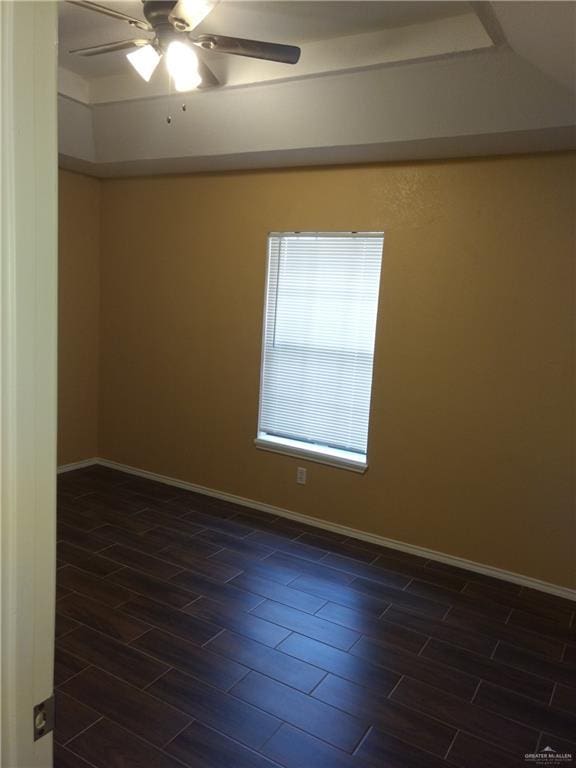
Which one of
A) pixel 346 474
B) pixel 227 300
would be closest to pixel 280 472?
pixel 346 474

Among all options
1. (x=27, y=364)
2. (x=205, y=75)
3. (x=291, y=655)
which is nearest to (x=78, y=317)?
(x=205, y=75)

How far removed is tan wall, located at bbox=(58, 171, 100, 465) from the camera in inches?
187

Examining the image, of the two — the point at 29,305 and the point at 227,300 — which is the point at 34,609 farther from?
the point at 227,300

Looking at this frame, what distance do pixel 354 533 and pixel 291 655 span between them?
4.68 feet

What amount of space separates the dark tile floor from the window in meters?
0.71

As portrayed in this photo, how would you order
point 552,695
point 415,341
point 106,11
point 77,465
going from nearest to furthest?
point 106,11 → point 552,695 → point 415,341 → point 77,465

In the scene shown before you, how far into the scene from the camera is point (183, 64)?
2.36 m

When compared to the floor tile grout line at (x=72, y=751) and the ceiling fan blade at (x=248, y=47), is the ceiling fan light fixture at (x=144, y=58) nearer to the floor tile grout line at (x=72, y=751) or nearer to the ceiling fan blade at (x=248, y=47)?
the ceiling fan blade at (x=248, y=47)

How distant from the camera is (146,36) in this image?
9.62 ft

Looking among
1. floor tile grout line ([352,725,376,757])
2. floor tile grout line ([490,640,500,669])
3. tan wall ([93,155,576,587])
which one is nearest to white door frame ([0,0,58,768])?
floor tile grout line ([352,725,376,757])

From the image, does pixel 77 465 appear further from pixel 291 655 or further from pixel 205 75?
pixel 205 75

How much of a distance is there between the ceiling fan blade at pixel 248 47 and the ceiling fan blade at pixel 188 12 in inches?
3.8

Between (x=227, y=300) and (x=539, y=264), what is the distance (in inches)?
86.3

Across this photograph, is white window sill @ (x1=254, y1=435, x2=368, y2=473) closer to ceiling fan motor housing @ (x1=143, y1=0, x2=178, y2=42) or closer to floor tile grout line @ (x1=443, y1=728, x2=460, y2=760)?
floor tile grout line @ (x1=443, y1=728, x2=460, y2=760)
